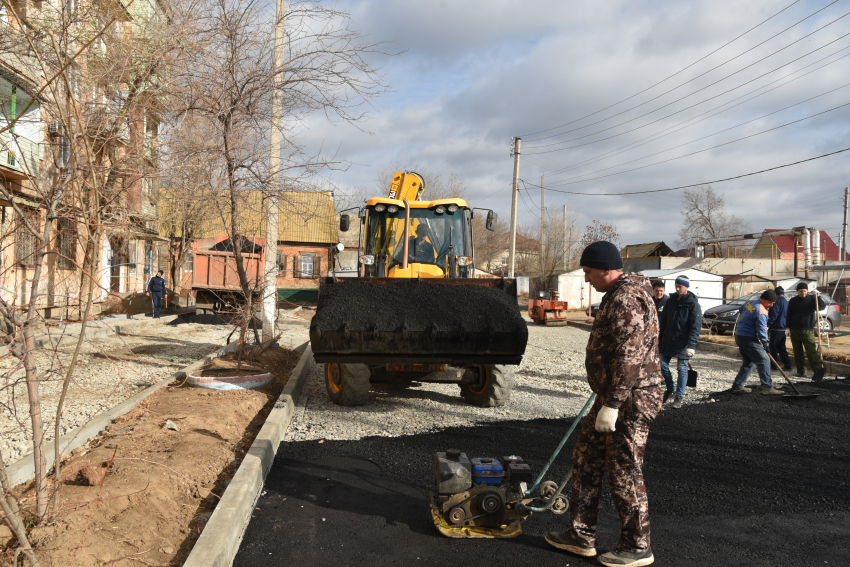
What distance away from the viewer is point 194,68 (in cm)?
812

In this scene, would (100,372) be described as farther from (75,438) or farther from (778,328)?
(778,328)

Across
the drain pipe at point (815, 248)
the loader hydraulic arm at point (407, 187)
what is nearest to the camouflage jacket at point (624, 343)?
the loader hydraulic arm at point (407, 187)

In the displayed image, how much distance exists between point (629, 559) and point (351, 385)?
4.38m

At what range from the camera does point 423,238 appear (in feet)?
28.7

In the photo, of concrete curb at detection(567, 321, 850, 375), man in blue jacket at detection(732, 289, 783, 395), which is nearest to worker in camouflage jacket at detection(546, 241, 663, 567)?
man in blue jacket at detection(732, 289, 783, 395)

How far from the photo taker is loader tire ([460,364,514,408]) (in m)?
7.61

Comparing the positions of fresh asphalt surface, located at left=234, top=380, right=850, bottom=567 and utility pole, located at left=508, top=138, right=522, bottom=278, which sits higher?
utility pole, located at left=508, top=138, right=522, bottom=278

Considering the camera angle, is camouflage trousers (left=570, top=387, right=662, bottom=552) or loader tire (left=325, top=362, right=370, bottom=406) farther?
loader tire (left=325, top=362, right=370, bottom=406)

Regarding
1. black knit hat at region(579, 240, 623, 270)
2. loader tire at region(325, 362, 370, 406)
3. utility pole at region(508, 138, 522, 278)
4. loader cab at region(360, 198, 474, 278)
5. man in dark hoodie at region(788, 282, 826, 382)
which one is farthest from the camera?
utility pole at region(508, 138, 522, 278)

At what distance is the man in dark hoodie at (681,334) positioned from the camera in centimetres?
831

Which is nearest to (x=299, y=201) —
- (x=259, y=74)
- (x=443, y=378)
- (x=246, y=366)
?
(x=259, y=74)

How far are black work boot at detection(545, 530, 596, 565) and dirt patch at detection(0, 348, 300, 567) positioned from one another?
7.24 feet

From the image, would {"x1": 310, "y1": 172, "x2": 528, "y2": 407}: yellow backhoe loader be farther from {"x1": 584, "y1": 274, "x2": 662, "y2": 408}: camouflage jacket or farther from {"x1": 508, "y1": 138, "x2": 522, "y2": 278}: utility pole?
{"x1": 508, "y1": 138, "x2": 522, "y2": 278}: utility pole

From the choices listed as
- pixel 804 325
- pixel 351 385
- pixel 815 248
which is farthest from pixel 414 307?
pixel 815 248
